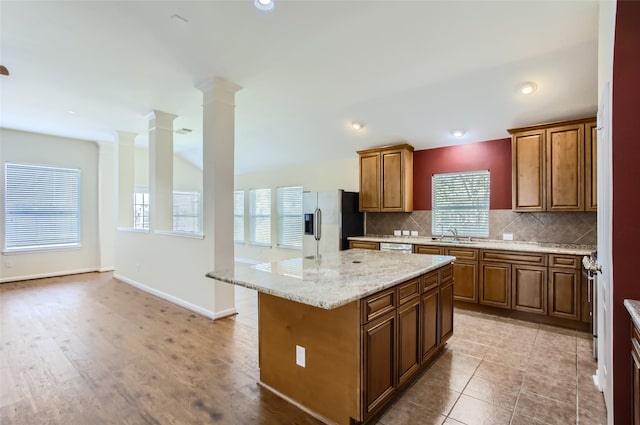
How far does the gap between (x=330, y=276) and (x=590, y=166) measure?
11.5 ft

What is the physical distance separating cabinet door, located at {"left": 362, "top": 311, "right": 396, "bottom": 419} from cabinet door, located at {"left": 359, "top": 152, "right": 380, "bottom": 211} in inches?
136

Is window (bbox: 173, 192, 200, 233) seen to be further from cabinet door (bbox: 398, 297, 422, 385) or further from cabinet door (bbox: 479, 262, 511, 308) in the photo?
cabinet door (bbox: 398, 297, 422, 385)

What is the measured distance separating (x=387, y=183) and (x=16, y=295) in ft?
20.6

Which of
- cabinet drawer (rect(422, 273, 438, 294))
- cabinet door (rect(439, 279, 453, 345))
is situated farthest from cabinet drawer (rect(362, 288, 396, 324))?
cabinet door (rect(439, 279, 453, 345))

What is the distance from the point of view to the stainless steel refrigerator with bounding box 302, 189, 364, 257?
17.5ft

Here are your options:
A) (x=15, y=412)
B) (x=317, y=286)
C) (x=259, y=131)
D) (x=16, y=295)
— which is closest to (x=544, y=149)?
(x=317, y=286)

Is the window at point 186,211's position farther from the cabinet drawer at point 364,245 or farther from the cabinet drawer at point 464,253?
the cabinet drawer at point 464,253

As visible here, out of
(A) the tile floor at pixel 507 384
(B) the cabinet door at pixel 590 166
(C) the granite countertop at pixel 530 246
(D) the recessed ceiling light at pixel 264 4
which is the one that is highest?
(D) the recessed ceiling light at pixel 264 4

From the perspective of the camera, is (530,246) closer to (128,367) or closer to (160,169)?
(128,367)

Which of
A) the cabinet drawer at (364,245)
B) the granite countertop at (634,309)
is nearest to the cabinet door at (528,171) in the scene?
the cabinet drawer at (364,245)

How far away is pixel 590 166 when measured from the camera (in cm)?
351

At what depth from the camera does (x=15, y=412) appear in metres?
2.01

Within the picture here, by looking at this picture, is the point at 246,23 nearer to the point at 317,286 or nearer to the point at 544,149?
the point at 317,286

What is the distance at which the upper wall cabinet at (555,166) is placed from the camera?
3.54 m
